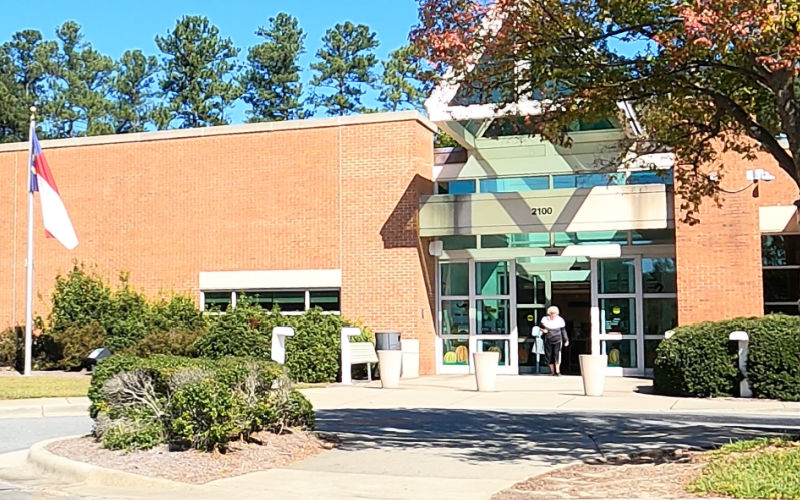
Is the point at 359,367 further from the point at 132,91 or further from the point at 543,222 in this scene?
the point at 132,91

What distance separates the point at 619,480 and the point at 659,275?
14790mm

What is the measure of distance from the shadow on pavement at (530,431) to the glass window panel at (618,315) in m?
8.26

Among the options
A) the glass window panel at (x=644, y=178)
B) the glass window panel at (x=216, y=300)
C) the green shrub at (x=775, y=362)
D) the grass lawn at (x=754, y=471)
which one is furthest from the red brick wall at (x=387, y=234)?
the grass lawn at (x=754, y=471)

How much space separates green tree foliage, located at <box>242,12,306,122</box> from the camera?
55.5 metres

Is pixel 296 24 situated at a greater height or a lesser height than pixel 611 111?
greater

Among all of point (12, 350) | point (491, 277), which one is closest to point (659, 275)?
point (491, 277)

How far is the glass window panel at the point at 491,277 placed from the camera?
24578 millimetres

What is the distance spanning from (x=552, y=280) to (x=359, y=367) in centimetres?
530

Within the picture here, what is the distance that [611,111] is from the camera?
11.6 metres

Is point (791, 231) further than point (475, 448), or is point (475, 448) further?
point (791, 231)

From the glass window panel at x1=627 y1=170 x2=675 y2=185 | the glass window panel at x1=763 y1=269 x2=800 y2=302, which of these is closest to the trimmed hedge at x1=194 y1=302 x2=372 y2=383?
the glass window panel at x1=627 y1=170 x2=675 y2=185

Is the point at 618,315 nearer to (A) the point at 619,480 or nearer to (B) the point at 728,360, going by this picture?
(B) the point at 728,360

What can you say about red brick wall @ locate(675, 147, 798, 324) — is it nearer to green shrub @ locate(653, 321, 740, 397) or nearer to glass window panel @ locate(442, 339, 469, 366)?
green shrub @ locate(653, 321, 740, 397)

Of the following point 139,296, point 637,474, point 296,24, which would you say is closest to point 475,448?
point 637,474
